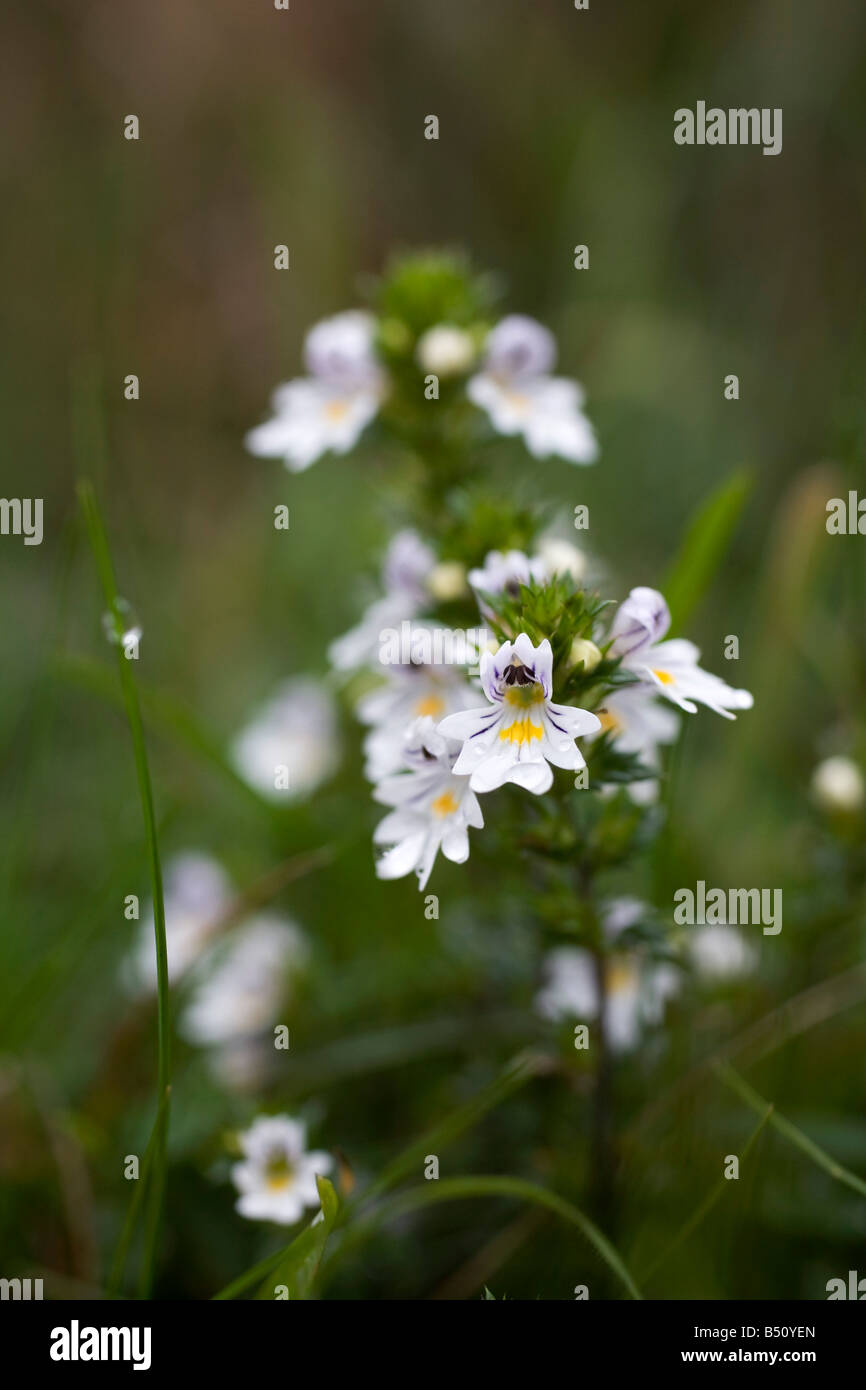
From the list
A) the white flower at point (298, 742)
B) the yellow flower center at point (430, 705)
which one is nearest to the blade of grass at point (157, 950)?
the yellow flower center at point (430, 705)

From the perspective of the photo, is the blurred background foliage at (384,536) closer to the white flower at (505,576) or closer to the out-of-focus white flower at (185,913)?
the out-of-focus white flower at (185,913)

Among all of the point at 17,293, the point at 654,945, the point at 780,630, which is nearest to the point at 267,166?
the point at 17,293

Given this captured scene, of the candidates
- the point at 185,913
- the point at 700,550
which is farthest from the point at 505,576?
the point at 185,913

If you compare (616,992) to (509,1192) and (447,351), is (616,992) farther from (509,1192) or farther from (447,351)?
(447,351)

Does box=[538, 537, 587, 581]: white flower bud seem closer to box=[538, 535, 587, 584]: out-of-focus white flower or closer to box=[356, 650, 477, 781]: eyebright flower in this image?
box=[538, 535, 587, 584]: out-of-focus white flower

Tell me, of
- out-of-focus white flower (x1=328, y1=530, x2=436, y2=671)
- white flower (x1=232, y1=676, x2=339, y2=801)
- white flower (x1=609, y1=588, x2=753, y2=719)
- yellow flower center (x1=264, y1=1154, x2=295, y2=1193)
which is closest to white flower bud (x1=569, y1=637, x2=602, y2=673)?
white flower (x1=609, y1=588, x2=753, y2=719)
